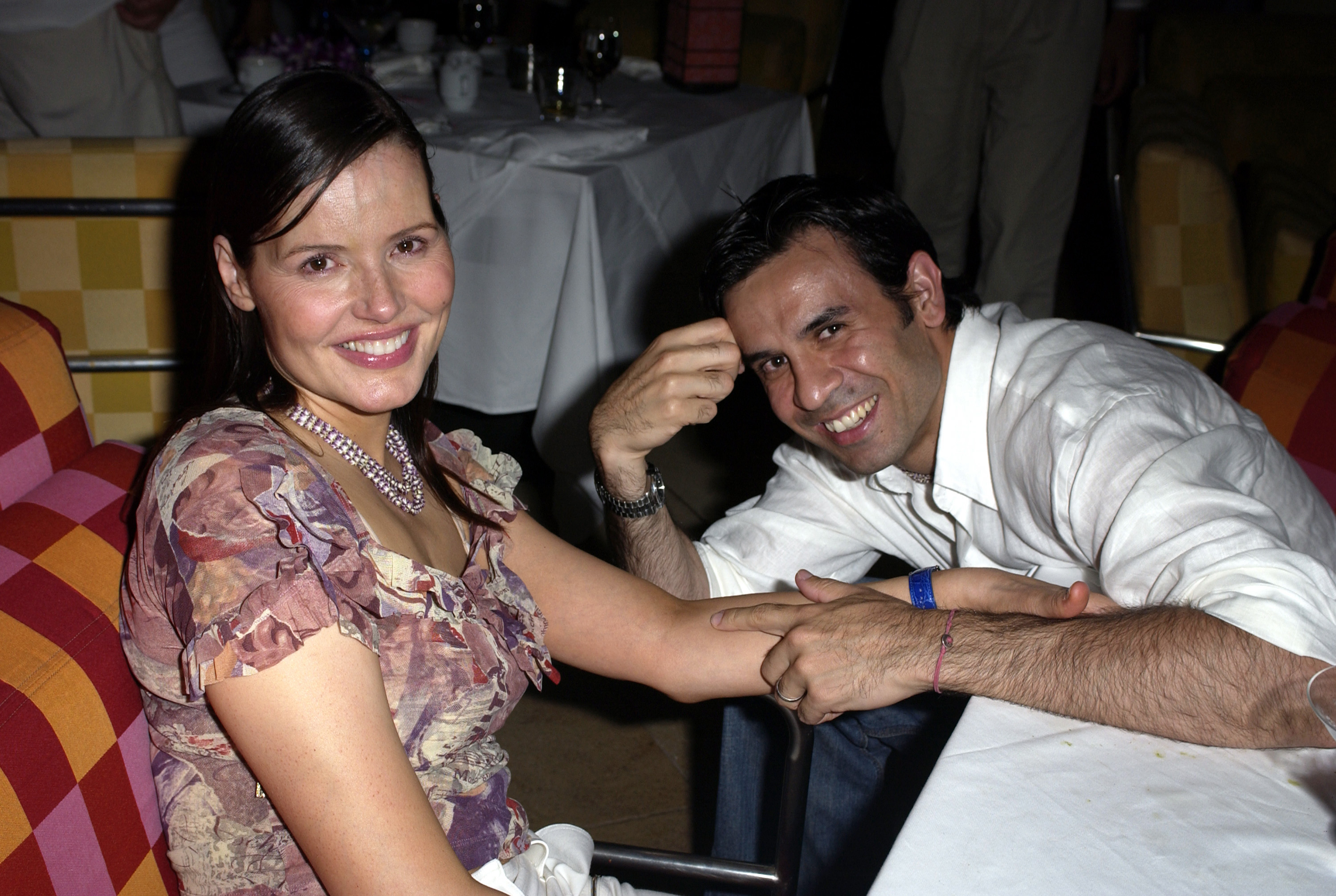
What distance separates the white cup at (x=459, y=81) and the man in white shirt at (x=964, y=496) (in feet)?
4.39

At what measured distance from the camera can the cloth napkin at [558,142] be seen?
2383 mm

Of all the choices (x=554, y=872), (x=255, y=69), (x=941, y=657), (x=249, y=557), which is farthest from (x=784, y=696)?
(x=255, y=69)

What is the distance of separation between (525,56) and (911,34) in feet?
4.28

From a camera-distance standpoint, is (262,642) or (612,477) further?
(612,477)

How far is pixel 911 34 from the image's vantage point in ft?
11.2

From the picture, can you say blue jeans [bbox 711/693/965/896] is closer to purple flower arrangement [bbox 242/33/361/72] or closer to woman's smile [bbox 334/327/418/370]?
woman's smile [bbox 334/327/418/370]

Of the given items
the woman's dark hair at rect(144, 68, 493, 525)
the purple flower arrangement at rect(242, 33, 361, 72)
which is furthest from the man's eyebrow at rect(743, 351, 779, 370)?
the purple flower arrangement at rect(242, 33, 361, 72)

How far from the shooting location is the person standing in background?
3344mm

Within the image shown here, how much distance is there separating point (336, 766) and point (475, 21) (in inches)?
106

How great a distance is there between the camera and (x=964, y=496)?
4.99 ft

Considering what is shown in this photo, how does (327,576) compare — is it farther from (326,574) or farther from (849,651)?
(849,651)

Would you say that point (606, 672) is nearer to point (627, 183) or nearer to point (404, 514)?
point (404, 514)

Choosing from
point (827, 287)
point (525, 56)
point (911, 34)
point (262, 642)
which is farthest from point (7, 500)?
point (911, 34)

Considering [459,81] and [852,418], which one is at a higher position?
[459,81]
